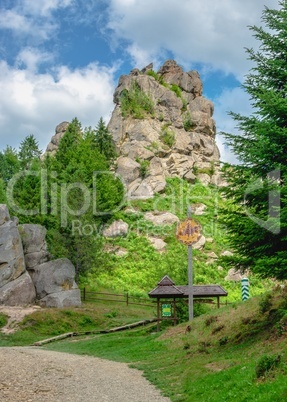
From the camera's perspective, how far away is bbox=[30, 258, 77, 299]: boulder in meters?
35.5

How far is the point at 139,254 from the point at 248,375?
127 ft

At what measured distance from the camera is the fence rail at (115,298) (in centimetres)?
3891

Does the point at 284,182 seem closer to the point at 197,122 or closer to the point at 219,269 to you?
the point at 219,269

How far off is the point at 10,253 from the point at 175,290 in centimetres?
1452

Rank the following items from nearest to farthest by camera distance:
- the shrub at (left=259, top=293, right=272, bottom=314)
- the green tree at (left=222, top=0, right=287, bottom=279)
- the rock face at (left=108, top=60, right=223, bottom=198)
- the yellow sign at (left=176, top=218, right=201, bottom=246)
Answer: the green tree at (left=222, top=0, right=287, bottom=279) < the shrub at (left=259, top=293, right=272, bottom=314) < the yellow sign at (left=176, top=218, right=201, bottom=246) < the rock face at (left=108, top=60, right=223, bottom=198)

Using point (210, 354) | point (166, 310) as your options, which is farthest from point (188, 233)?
point (210, 354)

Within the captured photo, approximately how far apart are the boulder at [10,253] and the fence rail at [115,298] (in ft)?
20.5

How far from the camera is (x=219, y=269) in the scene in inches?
1944

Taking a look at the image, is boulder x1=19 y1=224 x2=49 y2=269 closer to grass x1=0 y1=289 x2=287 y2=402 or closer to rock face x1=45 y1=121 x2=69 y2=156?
grass x1=0 y1=289 x2=287 y2=402

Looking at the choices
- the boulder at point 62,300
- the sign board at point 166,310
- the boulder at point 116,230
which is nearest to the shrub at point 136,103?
the boulder at point 116,230

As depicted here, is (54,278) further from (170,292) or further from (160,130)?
(160,130)

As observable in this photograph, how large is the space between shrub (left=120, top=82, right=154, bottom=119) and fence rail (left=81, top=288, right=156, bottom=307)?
3799cm

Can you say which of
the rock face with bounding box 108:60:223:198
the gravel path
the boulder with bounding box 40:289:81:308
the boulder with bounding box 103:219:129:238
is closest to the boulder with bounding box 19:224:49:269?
the boulder with bounding box 40:289:81:308

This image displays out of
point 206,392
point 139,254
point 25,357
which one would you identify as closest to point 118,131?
point 139,254
